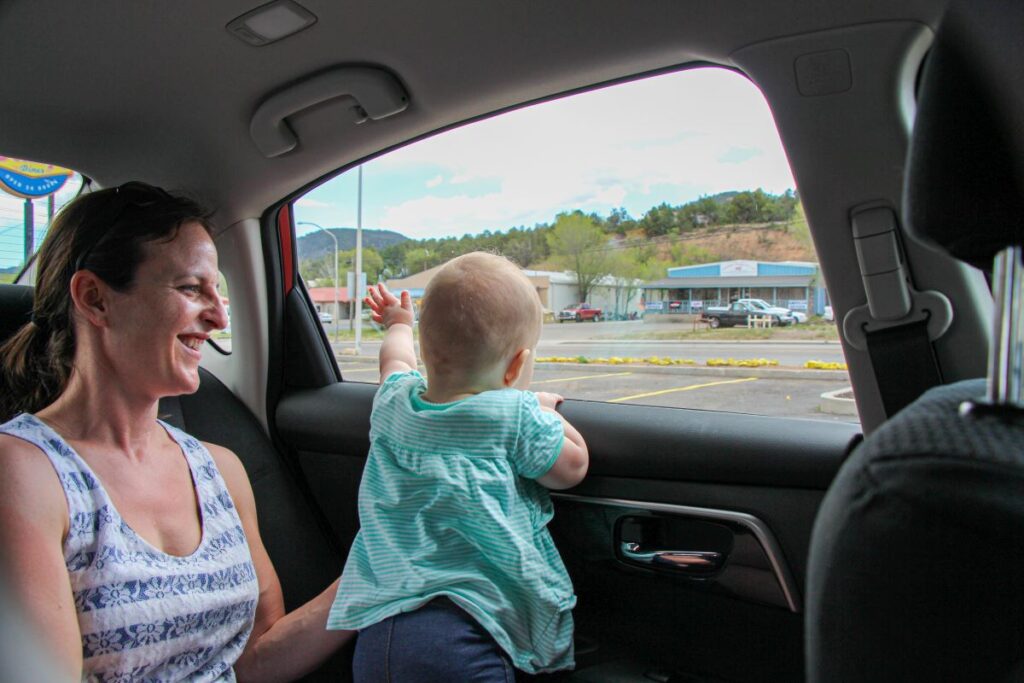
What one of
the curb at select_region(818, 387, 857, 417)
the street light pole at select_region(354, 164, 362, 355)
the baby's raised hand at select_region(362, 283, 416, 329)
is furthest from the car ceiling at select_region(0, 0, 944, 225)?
the curb at select_region(818, 387, 857, 417)

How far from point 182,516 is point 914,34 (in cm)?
183

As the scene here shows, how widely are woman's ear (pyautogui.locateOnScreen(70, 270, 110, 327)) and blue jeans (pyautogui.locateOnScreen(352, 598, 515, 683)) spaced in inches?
36.1

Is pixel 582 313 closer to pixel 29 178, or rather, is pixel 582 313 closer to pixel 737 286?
pixel 737 286

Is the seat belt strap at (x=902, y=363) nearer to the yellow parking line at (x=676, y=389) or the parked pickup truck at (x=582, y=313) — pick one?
the yellow parking line at (x=676, y=389)

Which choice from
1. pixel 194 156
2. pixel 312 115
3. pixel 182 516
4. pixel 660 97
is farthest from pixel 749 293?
pixel 194 156

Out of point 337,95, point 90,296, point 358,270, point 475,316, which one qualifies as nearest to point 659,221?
point 475,316

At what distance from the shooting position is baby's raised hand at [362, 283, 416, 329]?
86.7 inches

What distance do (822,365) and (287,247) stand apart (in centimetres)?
196

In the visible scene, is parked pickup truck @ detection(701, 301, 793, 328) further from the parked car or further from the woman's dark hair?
the woman's dark hair

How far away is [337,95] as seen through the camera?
6.89ft

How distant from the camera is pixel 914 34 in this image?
1426mm

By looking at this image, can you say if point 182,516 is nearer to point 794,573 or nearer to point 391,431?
point 391,431

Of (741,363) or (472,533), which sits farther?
(741,363)

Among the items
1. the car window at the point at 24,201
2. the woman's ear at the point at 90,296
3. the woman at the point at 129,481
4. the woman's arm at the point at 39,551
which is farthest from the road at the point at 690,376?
the woman's arm at the point at 39,551
